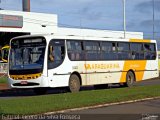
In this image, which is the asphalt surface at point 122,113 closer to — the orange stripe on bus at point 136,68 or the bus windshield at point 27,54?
the bus windshield at point 27,54

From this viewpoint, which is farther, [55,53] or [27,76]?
[55,53]

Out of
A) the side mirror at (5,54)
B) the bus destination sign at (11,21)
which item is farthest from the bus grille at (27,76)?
the bus destination sign at (11,21)

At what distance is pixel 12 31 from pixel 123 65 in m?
29.7

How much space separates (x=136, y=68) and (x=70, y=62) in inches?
278

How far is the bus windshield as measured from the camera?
23.5m

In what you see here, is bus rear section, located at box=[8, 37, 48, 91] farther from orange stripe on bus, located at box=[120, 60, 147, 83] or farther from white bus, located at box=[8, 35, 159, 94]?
orange stripe on bus, located at box=[120, 60, 147, 83]

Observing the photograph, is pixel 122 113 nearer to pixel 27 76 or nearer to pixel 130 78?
pixel 27 76

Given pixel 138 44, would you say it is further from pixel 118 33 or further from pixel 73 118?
pixel 118 33

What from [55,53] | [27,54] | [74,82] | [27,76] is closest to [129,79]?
[74,82]

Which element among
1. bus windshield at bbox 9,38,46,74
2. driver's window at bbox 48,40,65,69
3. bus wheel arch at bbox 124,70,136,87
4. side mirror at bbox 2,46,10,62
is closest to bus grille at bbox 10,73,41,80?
bus windshield at bbox 9,38,46,74

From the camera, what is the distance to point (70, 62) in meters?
24.8

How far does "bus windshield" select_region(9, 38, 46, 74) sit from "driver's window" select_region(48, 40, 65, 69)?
0.37 metres

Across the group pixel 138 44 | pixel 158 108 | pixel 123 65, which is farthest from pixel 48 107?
pixel 138 44

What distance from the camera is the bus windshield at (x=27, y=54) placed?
23516 millimetres
